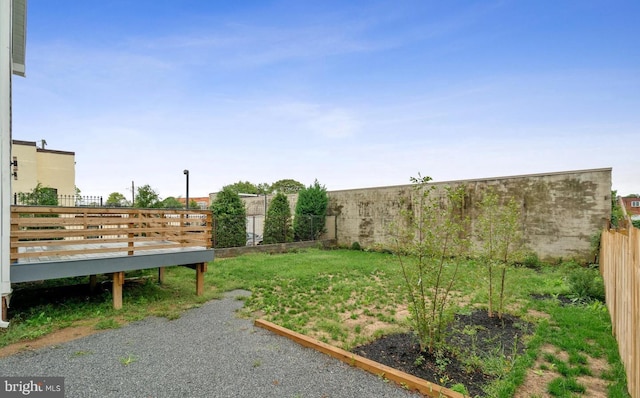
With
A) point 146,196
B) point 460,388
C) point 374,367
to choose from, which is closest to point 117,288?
point 374,367

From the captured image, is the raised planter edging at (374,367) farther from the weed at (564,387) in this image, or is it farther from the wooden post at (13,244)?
the wooden post at (13,244)

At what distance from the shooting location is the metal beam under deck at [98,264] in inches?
166

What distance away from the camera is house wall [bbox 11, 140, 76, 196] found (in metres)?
15.5

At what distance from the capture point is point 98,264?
4.78m

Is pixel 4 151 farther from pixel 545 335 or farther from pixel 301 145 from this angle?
pixel 301 145

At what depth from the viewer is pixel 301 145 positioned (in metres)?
16.7

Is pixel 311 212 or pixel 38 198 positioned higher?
pixel 38 198

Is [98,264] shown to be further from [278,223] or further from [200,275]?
[278,223]

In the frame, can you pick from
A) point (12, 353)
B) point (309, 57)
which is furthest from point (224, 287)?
point (309, 57)

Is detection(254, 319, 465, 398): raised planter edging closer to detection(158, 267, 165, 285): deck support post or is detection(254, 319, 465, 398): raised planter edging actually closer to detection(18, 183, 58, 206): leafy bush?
detection(158, 267, 165, 285): deck support post

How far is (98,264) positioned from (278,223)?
898cm

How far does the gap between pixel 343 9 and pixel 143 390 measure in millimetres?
10099

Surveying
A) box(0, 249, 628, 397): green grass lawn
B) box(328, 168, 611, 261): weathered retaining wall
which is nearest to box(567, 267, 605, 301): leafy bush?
box(0, 249, 628, 397): green grass lawn

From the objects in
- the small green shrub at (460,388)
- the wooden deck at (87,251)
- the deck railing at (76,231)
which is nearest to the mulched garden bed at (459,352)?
the small green shrub at (460,388)
